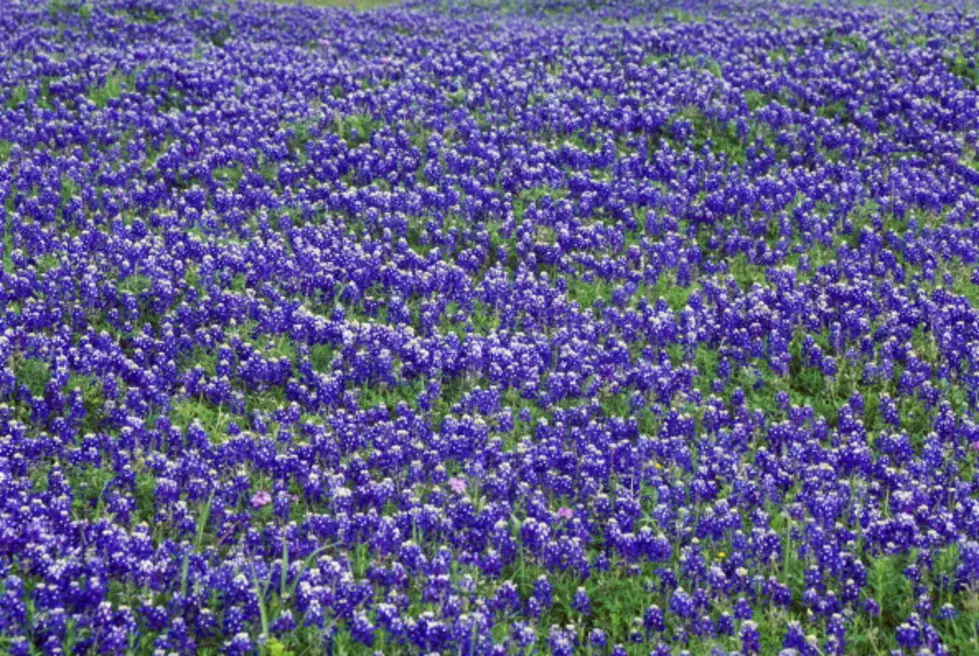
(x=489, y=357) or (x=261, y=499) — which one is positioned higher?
(x=489, y=357)

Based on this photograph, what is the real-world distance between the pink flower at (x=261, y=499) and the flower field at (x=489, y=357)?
0.01 metres

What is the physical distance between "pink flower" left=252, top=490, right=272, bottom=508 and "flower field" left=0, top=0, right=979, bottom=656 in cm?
1

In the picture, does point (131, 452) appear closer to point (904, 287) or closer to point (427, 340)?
point (427, 340)

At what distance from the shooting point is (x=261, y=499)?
7.05m

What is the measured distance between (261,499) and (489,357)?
2.20m

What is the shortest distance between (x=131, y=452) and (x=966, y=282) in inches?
260

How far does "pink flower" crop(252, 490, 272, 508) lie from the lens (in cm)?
703

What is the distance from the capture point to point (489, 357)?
8695 mm

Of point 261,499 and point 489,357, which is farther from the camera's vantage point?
point 489,357

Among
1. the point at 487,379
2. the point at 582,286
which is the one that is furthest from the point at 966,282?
the point at 487,379

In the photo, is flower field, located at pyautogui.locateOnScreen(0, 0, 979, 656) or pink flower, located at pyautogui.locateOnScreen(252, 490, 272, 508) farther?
pink flower, located at pyautogui.locateOnScreen(252, 490, 272, 508)

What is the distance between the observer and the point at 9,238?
10.2 metres

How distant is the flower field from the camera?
6.33m

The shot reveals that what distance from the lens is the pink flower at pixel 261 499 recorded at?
23.1ft
